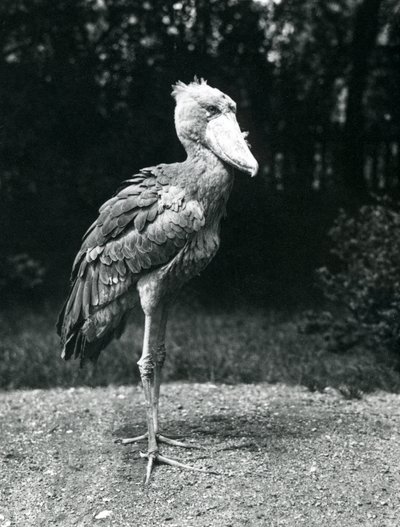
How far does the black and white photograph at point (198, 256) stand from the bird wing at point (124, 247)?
0.01m

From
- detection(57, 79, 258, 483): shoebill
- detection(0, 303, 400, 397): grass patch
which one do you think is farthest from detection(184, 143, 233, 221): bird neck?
detection(0, 303, 400, 397): grass patch

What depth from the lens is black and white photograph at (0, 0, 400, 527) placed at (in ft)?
12.0

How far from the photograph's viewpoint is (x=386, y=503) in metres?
3.39

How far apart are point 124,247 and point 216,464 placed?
1276 millimetres

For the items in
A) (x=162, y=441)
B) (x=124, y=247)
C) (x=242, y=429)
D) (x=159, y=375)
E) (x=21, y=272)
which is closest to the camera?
(x=124, y=247)

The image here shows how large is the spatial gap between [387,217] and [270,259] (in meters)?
1.42

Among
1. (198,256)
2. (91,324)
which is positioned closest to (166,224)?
(198,256)

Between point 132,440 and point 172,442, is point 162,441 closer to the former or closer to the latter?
point 172,442

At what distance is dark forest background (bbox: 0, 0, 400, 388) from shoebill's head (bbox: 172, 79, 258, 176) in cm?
307

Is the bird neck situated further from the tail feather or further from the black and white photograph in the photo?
the tail feather

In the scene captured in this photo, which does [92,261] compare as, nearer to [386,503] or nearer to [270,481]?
[270,481]

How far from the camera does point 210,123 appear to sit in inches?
144

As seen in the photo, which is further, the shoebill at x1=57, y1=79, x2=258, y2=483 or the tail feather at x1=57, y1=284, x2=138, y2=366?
the tail feather at x1=57, y1=284, x2=138, y2=366

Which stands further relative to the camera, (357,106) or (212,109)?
(357,106)
